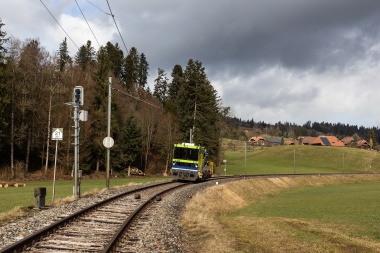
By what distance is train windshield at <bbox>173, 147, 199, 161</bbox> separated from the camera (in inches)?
1308

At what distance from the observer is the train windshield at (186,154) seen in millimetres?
33219

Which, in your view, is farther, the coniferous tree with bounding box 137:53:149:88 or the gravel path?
the coniferous tree with bounding box 137:53:149:88

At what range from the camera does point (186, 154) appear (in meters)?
33.3

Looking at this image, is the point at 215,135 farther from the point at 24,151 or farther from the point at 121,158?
the point at 24,151

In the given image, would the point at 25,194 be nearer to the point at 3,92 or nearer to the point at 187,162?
the point at 187,162

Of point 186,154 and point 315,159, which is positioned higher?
point 186,154

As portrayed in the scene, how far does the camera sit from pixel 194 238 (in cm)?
1047

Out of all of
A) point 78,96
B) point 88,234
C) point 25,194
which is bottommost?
point 25,194

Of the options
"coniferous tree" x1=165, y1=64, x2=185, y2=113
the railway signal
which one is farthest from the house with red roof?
the railway signal

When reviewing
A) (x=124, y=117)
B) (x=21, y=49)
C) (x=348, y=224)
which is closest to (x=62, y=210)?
(x=348, y=224)

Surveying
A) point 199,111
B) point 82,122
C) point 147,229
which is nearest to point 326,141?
point 199,111

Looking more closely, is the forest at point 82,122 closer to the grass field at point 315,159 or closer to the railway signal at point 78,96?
the railway signal at point 78,96

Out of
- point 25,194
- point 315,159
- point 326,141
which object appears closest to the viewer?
point 25,194

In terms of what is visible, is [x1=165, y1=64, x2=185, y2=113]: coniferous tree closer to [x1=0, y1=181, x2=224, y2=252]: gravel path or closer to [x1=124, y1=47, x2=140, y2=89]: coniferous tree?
[x1=124, y1=47, x2=140, y2=89]: coniferous tree
